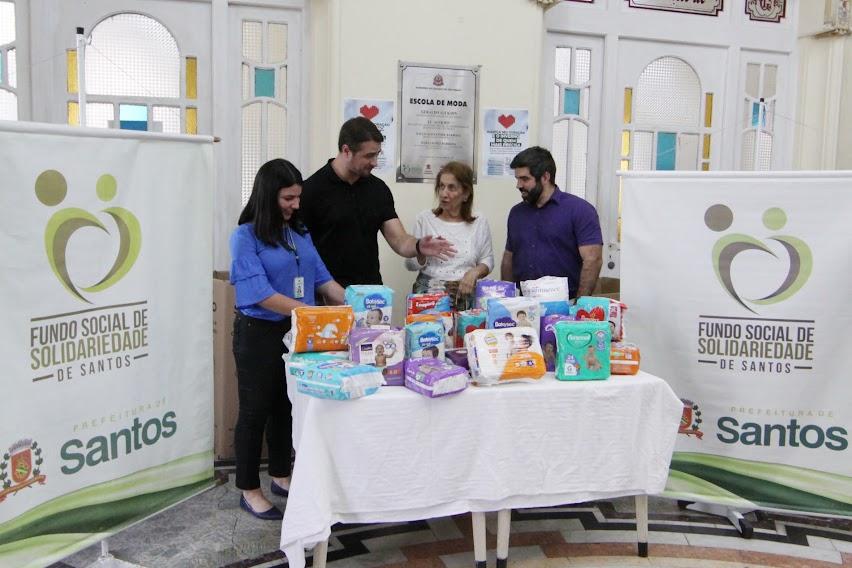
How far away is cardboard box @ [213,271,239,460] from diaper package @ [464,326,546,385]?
1.55 meters

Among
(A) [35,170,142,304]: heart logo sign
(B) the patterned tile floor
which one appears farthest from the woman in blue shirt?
(A) [35,170,142,304]: heart logo sign

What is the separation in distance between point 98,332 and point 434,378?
1030 millimetres

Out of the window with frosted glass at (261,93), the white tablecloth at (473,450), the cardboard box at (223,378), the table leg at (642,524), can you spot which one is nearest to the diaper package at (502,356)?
the white tablecloth at (473,450)

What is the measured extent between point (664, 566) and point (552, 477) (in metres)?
0.57

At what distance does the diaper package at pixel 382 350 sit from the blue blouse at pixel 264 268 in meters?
0.45

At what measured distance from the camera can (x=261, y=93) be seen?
3.94 m

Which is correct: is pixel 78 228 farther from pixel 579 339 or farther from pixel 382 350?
pixel 579 339

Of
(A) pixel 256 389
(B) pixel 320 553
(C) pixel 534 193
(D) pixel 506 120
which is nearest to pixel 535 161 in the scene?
(C) pixel 534 193

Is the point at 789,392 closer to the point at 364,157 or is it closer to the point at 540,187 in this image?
the point at 540,187

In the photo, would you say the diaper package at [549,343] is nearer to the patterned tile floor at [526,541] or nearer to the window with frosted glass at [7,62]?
the patterned tile floor at [526,541]

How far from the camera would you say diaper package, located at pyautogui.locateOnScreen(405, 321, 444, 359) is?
2.41 meters

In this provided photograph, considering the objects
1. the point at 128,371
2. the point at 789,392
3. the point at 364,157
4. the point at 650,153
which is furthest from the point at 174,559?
the point at 650,153

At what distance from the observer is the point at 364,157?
305cm

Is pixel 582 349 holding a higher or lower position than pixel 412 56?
lower
